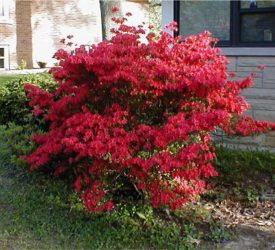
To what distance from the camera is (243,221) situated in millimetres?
4691

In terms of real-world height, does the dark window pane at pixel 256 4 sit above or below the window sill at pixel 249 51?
above

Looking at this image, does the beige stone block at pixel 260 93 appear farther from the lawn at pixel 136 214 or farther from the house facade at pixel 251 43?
the lawn at pixel 136 214

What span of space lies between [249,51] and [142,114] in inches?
91.4

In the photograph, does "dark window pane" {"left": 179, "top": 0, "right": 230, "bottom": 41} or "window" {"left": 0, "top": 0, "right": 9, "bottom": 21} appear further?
"window" {"left": 0, "top": 0, "right": 9, "bottom": 21}

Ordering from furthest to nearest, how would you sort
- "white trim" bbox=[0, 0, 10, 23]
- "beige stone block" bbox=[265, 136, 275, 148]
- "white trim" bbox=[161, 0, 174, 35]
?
"white trim" bbox=[0, 0, 10, 23] → "white trim" bbox=[161, 0, 174, 35] → "beige stone block" bbox=[265, 136, 275, 148]

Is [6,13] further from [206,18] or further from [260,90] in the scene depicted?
[260,90]

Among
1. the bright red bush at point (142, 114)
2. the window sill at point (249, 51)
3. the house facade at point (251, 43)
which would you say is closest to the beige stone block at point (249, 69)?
the house facade at point (251, 43)

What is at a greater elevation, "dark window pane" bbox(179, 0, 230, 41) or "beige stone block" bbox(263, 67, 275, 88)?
"dark window pane" bbox(179, 0, 230, 41)

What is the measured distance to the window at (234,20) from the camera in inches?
243

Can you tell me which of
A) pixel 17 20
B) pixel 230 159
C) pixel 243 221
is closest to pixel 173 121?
pixel 243 221

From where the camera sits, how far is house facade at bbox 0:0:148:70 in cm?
2117

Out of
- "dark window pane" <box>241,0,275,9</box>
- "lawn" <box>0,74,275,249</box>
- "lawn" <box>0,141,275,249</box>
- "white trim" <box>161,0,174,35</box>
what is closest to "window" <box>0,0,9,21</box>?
"white trim" <box>161,0,174,35</box>

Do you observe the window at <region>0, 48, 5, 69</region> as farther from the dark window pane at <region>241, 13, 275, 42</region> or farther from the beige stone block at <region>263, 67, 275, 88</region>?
the beige stone block at <region>263, 67, 275, 88</region>

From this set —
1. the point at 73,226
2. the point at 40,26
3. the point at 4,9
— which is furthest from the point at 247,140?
the point at 40,26
